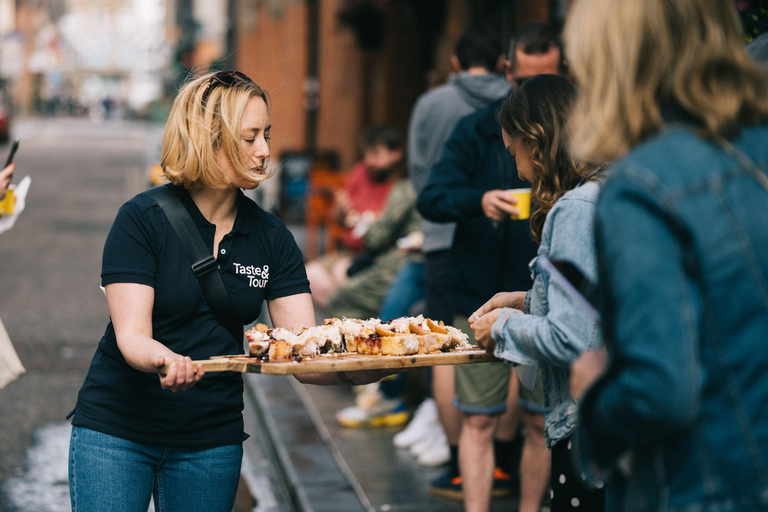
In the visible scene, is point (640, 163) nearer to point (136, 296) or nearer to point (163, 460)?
point (136, 296)

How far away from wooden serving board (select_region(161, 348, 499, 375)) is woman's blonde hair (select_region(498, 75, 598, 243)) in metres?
0.55

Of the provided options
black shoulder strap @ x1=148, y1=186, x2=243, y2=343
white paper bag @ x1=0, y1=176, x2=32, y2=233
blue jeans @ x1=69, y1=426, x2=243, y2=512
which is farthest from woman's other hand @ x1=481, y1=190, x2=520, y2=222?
white paper bag @ x1=0, y1=176, x2=32, y2=233

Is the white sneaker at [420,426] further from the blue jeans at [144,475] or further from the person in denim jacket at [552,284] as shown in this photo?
the blue jeans at [144,475]

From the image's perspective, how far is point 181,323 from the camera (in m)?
2.51

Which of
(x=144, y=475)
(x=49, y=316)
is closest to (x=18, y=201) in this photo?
(x=144, y=475)

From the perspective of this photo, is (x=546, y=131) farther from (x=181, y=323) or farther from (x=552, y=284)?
(x=181, y=323)

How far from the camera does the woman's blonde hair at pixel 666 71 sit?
1.57 metres

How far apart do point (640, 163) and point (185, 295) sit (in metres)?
1.36

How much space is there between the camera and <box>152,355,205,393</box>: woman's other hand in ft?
7.16

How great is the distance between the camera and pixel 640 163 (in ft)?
4.98

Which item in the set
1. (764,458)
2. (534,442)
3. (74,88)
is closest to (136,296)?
(764,458)

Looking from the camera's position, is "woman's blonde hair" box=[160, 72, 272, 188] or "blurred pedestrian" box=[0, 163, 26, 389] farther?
"blurred pedestrian" box=[0, 163, 26, 389]

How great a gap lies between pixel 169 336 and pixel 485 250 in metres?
1.79

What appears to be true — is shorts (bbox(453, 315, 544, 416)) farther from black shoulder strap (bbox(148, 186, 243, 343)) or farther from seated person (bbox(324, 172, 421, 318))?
seated person (bbox(324, 172, 421, 318))
